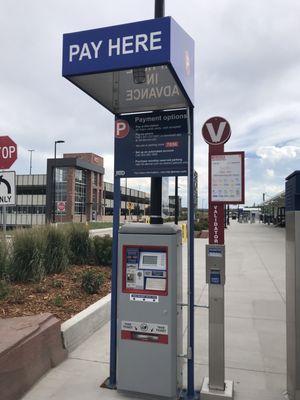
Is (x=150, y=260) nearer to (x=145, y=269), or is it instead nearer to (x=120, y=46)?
(x=145, y=269)

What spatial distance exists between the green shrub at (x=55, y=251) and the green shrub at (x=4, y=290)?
1.62 metres

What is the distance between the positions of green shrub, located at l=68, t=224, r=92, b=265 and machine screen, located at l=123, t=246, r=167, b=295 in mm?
5229

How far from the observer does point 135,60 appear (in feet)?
12.0

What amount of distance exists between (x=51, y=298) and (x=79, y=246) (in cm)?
318

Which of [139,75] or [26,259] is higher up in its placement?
[139,75]

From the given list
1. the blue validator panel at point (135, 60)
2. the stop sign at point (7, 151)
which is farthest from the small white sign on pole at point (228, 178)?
the stop sign at point (7, 151)

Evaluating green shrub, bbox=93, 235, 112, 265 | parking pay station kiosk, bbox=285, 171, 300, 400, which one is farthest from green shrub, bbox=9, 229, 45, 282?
parking pay station kiosk, bbox=285, 171, 300, 400

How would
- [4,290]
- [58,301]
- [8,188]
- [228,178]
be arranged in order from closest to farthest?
[228,178], [4,290], [58,301], [8,188]

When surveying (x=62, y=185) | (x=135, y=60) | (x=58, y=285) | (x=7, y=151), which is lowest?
(x=58, y=285)

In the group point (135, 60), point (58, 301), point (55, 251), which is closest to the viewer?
point (135, 60)

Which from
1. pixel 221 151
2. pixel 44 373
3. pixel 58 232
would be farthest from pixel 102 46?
pixel 58 232

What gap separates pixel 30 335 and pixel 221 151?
268 cm

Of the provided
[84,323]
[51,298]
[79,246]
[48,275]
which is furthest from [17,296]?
[79,246]

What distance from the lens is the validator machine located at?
154 inches
